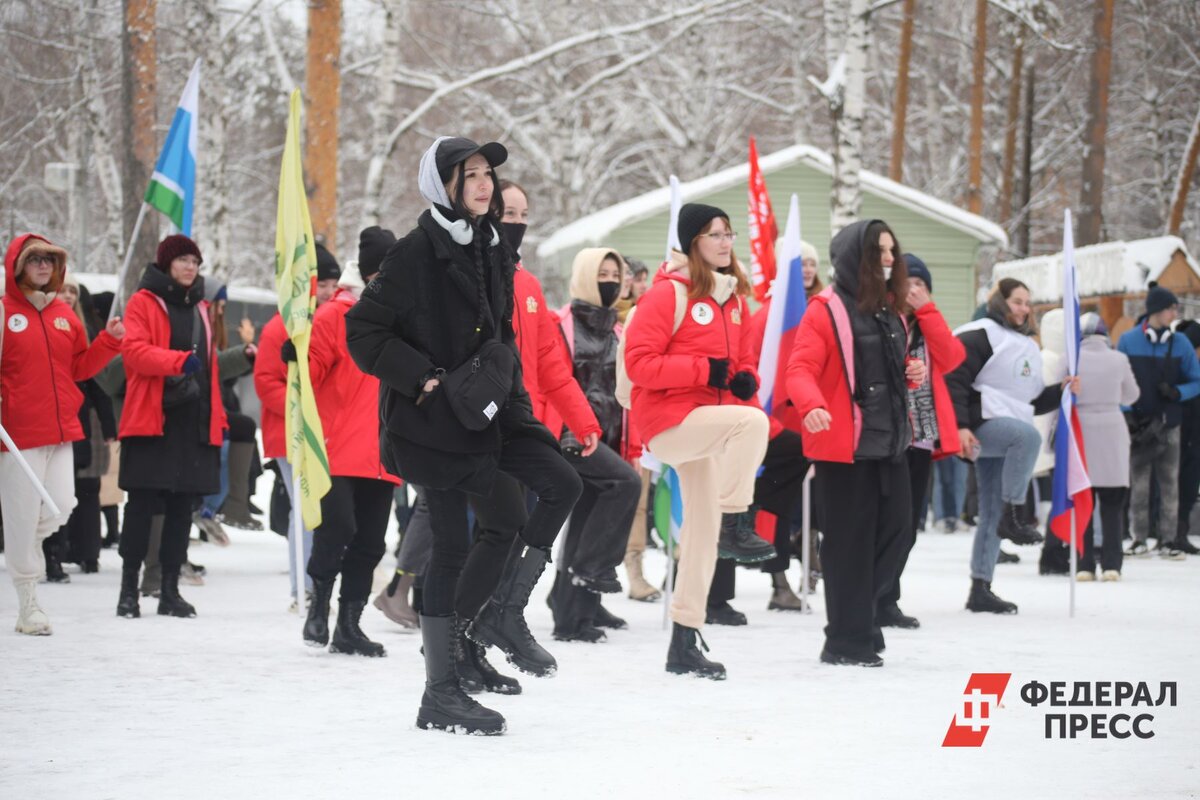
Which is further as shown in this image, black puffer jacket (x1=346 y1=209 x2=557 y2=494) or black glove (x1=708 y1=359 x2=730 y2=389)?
black glove (x1=708 y1=359 x2=730 y2=389)

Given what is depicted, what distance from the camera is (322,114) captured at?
17078 mm

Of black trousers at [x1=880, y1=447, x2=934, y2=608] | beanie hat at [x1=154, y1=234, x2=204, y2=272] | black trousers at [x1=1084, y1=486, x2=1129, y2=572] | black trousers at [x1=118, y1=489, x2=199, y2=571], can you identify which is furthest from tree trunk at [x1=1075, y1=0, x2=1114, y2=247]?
black trousers at [x1=118, y1=489, x2=199, y2=571]

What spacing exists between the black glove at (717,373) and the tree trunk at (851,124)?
11281 millimetres

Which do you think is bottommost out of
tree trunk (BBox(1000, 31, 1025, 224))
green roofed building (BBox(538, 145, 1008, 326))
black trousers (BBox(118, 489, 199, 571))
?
black trousers (BBox(118, 489, 199, 571))

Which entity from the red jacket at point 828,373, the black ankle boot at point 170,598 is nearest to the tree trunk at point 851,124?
the black ankle boot at point 170,598

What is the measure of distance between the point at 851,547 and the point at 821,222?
22.3 meters

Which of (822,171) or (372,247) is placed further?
(822,171)

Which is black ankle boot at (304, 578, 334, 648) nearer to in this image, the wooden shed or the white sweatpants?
the white sweatpants

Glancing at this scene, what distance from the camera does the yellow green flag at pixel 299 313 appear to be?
7965 millimetres

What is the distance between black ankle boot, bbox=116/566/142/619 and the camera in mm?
9227

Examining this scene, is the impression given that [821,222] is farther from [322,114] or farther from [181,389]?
[181,389]

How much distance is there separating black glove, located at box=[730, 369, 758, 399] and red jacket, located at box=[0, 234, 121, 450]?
352cm

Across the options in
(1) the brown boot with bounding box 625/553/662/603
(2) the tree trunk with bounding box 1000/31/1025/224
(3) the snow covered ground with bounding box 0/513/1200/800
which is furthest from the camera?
(2) the tree trunk with bounding box 1000/31/1025/224

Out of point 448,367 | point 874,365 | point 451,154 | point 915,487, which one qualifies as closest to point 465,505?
point 448,367
